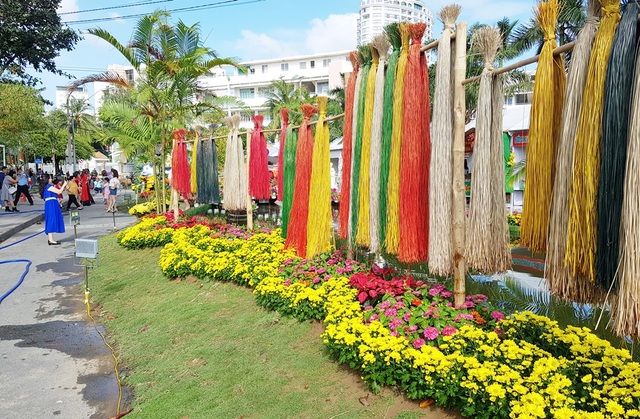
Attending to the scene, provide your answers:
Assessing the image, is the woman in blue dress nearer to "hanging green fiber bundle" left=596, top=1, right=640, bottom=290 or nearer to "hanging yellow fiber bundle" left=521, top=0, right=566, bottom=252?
"hanging yellow fiber bundle" left=521, top=0, right=566, bottom=252

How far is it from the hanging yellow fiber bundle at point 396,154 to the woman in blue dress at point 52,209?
9452mm

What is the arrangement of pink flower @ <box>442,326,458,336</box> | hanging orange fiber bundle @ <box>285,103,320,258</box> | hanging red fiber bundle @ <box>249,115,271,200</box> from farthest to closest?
hanging red fiber bundle @ <box>249,115,271,200</box>
hanging orange fiber bundle @ <box>285,103,320,258</box>
pink flower @ <box>442,326,458,336</box>

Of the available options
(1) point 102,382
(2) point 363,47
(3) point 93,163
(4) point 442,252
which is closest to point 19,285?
(1) point 102,382

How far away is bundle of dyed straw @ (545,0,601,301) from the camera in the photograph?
2381 mm

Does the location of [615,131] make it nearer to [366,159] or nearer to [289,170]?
[366,159]

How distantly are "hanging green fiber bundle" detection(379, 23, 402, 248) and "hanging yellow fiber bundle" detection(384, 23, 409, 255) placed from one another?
0.06 meters

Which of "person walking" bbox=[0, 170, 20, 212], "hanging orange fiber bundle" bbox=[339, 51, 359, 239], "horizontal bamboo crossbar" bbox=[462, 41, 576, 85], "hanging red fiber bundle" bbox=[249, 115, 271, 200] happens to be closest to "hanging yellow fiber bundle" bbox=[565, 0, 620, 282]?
"horizontal bamboo crossbar" bbox=[462, 41, 576, 85]

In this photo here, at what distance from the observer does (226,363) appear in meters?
4.30

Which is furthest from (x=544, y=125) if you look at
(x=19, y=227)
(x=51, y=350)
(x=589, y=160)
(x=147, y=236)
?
(x=19, y=227)

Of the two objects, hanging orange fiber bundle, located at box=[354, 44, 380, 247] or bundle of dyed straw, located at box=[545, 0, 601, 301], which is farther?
hanging orange fiber bundle, located at box=[354, 44, 380, 247]

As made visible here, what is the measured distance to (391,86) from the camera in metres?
4.05

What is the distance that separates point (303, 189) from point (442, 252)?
2511mm

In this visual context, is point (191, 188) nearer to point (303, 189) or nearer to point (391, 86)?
point (303, 189)

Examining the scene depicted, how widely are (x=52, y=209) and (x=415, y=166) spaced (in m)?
9.93
